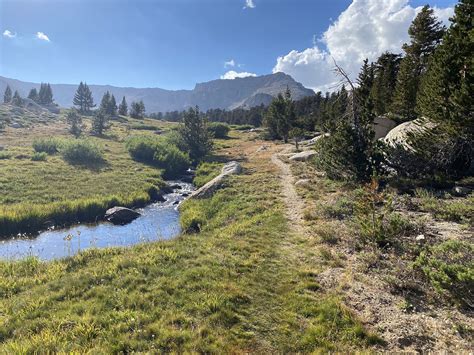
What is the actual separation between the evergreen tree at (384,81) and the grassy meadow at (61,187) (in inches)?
1303

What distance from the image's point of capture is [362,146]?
2123 cm

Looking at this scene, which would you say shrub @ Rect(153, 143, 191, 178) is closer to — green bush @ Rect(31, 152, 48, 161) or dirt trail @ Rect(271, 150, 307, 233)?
green bush @ Rect(31, 152, 48, 161)

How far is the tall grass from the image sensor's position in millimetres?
23188

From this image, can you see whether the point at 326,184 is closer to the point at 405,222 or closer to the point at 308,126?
the point at 405,222

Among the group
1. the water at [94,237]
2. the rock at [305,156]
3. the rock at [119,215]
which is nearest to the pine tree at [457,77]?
the water at [94,237]

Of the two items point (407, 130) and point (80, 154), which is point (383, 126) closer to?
point (407, 130)

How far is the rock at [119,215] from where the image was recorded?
2631 centimetres

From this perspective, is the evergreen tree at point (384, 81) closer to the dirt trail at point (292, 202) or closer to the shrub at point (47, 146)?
the dirt trail at point (292, 202)

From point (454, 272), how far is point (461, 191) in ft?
41.4

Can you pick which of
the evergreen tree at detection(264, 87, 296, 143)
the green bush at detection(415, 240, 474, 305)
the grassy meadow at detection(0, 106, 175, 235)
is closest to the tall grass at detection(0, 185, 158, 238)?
the grassy meadow at detection(0, 106, 175, 235)

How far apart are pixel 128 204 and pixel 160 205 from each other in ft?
11.0

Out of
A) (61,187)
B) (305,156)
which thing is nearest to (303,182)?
(305,156)

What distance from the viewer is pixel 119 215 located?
26.6 metres

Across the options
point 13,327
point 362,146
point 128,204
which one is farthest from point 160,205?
point 13,327
